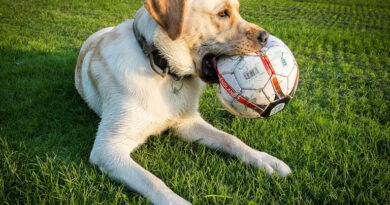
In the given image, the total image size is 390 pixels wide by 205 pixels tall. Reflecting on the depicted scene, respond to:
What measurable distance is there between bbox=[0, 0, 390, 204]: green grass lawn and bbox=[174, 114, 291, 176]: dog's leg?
8cm

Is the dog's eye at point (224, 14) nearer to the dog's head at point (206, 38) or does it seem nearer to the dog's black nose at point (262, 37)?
the dog's head at point (206, 38)

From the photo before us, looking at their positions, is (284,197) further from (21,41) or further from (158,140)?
(21,41)

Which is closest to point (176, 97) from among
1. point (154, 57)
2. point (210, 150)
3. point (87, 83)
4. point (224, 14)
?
point (154, 57)

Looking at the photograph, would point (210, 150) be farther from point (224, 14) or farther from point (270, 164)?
point (224, 14)

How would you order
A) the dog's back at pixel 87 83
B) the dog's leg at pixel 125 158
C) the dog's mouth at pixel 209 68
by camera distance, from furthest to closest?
the dog's back at pixel 87 83 → the dog's mouth at pixel 209 68 → the dog's leg at pixel 125 158

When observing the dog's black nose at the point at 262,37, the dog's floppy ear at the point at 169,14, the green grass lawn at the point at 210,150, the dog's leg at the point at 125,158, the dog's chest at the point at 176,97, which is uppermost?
the dog's floppy ear at the point at 169,14

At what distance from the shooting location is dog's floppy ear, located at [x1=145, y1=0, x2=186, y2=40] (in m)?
2.20

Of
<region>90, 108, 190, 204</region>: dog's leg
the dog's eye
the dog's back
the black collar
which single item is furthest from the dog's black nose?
the dog's back

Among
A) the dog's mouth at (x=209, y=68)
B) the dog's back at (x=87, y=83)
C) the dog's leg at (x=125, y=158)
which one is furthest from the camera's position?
the dog's back at (x=87, y=83)

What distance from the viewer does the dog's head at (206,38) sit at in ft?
7.89

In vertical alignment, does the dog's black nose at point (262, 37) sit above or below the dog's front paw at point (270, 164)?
above

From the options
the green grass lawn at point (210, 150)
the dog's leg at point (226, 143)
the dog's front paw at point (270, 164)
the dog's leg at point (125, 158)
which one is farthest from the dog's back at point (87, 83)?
the dog's front paw at point (270, 164)

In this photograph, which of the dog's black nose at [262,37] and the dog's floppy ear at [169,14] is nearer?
the dog's floppy ear at [169,14]

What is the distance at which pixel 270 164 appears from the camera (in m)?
2.36
